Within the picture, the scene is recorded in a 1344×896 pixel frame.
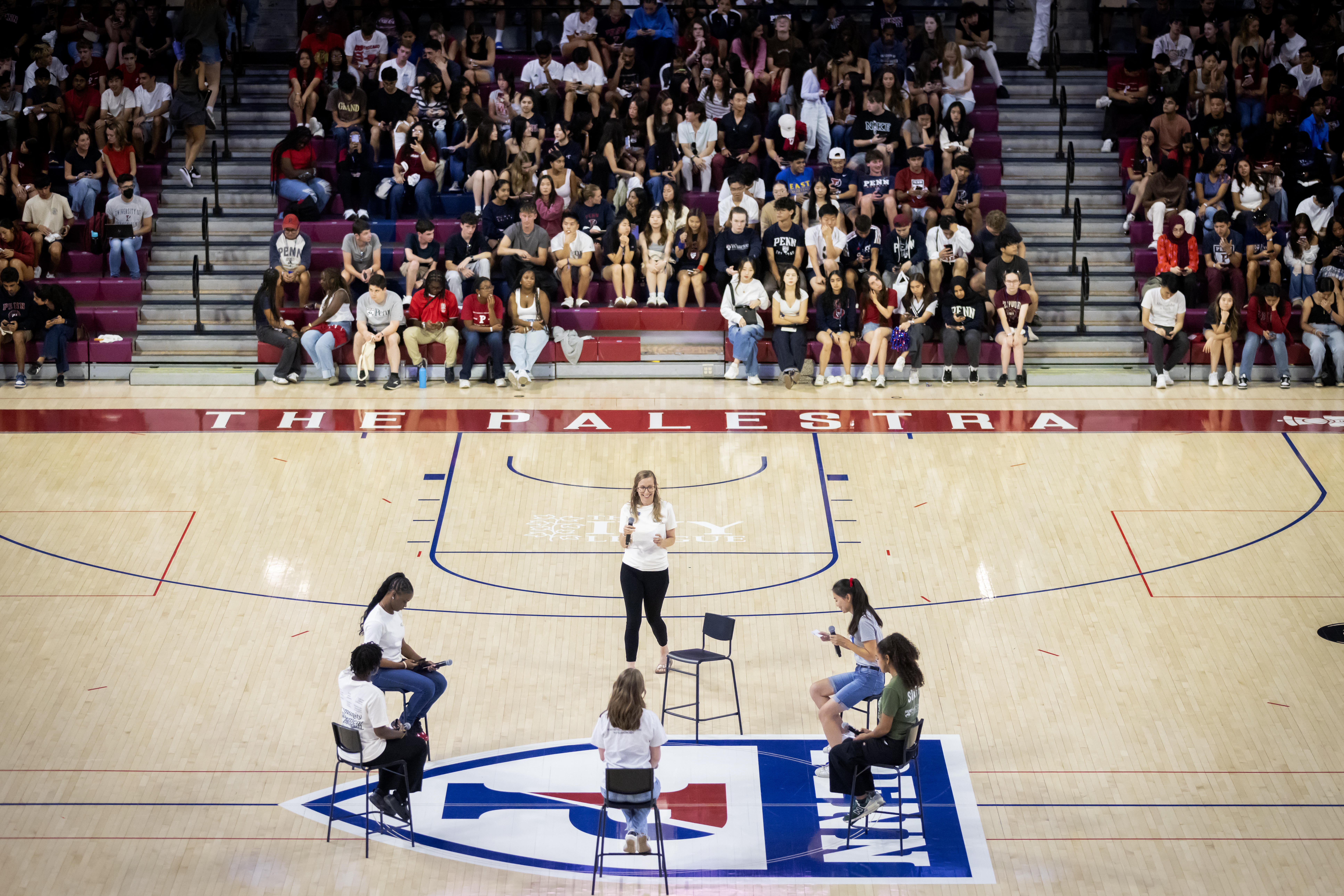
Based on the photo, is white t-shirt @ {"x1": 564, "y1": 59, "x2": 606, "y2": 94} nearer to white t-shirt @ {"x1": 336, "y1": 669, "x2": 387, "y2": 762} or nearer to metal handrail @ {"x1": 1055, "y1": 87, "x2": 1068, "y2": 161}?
metal handrail @ {"x1": 1055, "y1": 87, "x2": 1068, "y2": 161}

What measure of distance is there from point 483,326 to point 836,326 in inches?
142

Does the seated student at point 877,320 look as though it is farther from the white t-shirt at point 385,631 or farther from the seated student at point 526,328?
the white t-shirt at point 385,631

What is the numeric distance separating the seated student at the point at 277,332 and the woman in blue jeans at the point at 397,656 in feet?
24.2

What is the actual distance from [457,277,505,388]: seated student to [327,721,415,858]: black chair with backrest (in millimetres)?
7603

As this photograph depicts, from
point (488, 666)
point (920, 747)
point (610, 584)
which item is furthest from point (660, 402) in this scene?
point (920, 747)

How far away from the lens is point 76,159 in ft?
57.0

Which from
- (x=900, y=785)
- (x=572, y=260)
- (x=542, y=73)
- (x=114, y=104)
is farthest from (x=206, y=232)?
(x=900, y=785)

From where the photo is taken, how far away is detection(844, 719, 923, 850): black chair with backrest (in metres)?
8.09

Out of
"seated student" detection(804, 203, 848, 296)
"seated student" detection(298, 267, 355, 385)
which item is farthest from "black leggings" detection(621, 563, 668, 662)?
"seated student" detection(804, 203, 848, 296)

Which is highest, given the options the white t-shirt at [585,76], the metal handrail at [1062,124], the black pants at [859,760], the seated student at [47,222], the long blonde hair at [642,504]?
the white t-shirt at [585,76]

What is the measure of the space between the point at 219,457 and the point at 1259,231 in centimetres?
1099

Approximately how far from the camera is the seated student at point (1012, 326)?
51.0 feet

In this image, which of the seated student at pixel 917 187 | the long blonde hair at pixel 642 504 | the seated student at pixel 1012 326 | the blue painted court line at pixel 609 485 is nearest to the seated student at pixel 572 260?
the seated student at pixel 917 187

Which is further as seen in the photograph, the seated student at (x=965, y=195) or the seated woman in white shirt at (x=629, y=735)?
the seated student at (x=965, y=195)
